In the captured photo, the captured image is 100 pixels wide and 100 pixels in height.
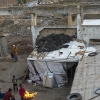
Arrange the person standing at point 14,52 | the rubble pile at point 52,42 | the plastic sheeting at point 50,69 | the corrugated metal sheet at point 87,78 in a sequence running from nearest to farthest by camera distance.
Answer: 1. the corrugated metal sheet at point 87,78
2. the plastic sheeting at point 50,69
3. the rubble pile at point 52,42
4. the person standing at point 14,52

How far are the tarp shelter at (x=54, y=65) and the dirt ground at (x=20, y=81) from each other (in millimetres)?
556

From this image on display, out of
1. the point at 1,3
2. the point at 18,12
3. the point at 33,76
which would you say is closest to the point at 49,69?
the point at 33,76

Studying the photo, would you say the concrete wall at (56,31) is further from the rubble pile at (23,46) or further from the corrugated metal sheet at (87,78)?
the corrugated metal sheet at (87,78)

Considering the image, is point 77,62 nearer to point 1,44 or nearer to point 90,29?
point 90,29

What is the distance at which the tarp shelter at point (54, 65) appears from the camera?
14539 millimetres

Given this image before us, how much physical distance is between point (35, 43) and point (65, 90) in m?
5.01

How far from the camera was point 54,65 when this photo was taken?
48.2ft

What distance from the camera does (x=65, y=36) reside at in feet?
57.1

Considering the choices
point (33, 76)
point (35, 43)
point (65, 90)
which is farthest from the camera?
point (35, 43)

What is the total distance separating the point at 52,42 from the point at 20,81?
315 centimetres

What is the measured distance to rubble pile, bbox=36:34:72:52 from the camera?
16.1 meters

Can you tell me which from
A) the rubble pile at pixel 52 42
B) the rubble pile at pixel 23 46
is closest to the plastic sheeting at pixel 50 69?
the rubble pile at pixel 52 42

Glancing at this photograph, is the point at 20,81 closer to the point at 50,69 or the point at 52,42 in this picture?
the point at 50,69

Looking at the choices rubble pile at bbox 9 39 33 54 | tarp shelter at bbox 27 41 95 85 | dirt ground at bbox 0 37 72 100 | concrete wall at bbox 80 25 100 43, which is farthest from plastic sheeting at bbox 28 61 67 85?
rubble pile at bbox 9 39 33 54
